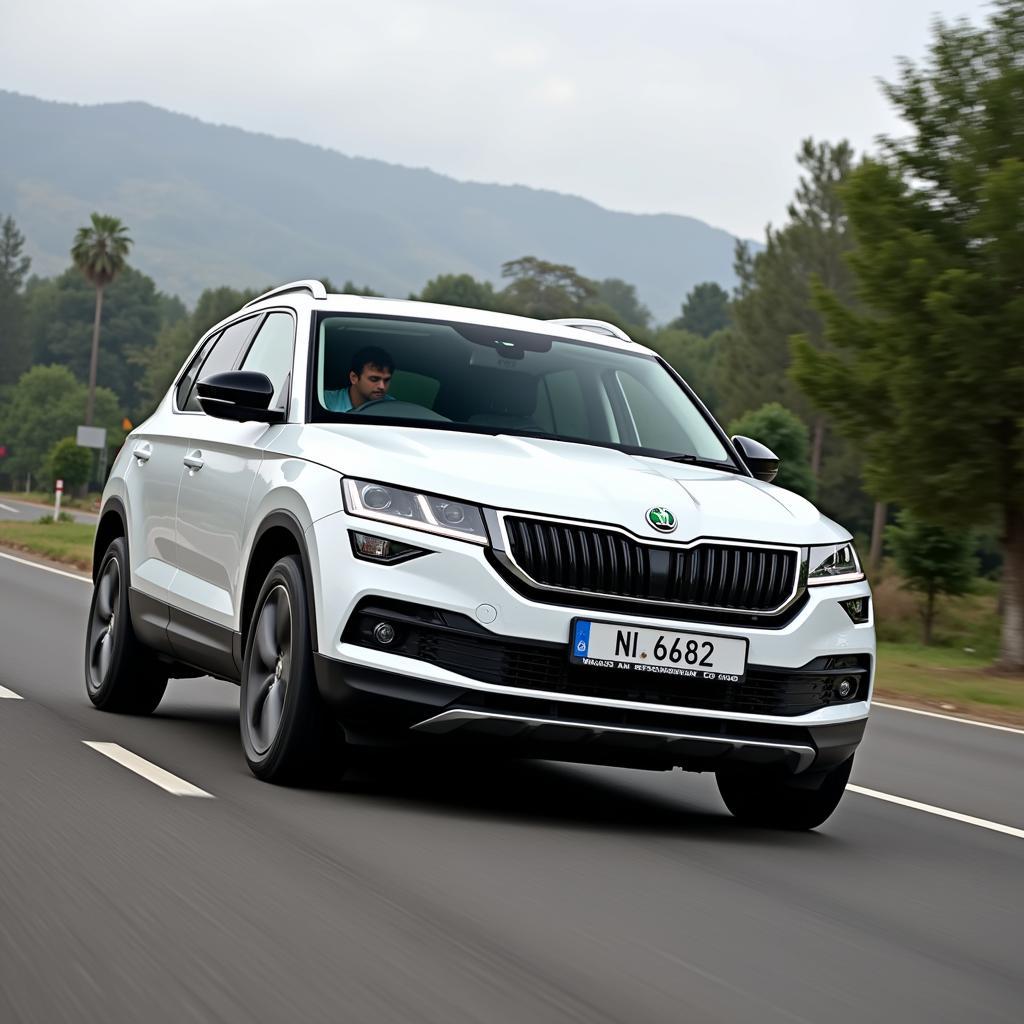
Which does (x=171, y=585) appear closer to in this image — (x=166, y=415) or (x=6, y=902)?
(x=166, y=415)

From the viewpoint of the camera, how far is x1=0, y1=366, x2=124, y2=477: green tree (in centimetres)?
14600

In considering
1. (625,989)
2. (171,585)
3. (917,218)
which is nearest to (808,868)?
(625,989)

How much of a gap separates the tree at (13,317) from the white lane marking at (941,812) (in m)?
158

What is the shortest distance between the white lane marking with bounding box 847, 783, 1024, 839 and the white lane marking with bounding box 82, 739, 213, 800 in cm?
317

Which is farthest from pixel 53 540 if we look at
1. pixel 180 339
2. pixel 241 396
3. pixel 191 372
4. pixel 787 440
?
pixel 180 339

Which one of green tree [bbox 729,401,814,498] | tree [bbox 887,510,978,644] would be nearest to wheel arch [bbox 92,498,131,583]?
tree [bbox 887,510,978,644]

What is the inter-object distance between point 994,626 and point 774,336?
34.5 m

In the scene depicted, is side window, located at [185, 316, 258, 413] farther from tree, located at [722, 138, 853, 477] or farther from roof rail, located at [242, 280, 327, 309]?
tree, located at [722, 138, 853, 477]

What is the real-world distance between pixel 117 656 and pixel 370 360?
230 cm

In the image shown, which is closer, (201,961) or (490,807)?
(201,961)

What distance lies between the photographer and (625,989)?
4.21 m

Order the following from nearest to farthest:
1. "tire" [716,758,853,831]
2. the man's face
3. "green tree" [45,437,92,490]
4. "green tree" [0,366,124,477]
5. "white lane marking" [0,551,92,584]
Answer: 1. "tire" [716,758,853,831]
2. the man's face
3. "white lane marking" [0,551,92,584]
4. "green tree" [45,437,92,490]
5. "green tree" [0,366,124,477]

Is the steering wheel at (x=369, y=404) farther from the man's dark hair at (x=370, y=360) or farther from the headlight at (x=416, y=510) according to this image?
the headlight at (x=416, y=510)

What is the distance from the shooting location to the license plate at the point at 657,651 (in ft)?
20.5
